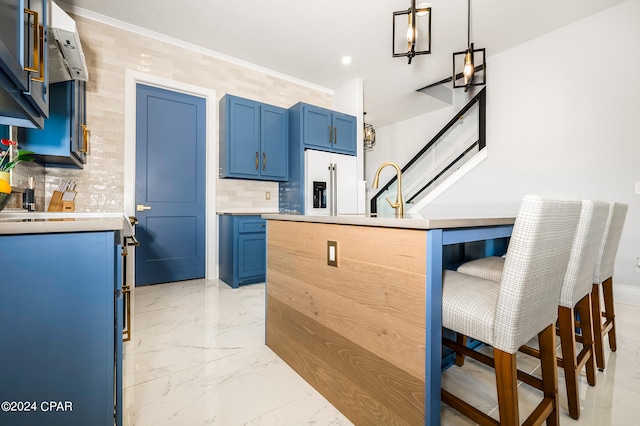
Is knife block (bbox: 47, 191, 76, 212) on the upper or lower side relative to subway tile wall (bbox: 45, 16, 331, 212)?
lower

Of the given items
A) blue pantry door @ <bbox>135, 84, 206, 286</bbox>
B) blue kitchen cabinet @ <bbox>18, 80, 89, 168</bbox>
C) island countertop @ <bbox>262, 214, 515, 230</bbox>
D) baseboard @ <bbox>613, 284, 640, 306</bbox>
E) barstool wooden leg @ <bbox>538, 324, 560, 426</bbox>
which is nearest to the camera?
island countertop @ <bbox>262, 214, 515, 230</bbox>

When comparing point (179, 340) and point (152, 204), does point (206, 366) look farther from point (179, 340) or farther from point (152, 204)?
point (152, 204)

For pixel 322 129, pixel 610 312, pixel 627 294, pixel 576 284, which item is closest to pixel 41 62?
pixel 576 284

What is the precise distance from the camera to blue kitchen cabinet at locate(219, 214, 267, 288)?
334 cm

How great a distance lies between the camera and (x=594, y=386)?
1.50 metres

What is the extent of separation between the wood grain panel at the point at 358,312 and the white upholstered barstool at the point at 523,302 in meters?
0.19

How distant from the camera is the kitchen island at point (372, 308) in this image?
96 cm

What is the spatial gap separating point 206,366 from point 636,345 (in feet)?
9.31

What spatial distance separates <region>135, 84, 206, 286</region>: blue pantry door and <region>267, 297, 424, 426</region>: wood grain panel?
7.51ft

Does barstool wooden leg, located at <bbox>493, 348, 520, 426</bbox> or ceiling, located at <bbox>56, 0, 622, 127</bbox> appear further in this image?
ceiling, located at <bbox>56, 0, 622, 127</bbox>

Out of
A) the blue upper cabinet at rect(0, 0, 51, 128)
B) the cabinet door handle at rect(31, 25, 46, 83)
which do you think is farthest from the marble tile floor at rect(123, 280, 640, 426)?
the cabinet door handle at rect(31, 25, 46, 83)

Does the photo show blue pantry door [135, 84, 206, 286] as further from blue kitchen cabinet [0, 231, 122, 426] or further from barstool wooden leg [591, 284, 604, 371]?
barstool wooden leg [591, 284, 604, 371]

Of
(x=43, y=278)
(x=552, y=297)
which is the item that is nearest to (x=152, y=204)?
(x=43, y=278)

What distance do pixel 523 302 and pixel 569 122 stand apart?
11.1 feet
